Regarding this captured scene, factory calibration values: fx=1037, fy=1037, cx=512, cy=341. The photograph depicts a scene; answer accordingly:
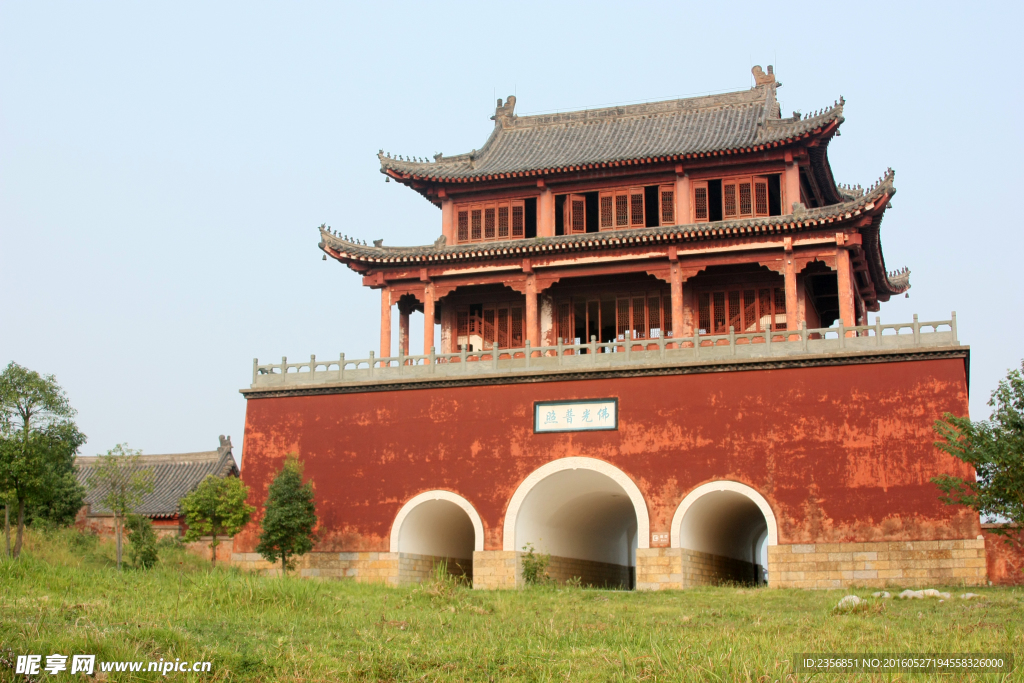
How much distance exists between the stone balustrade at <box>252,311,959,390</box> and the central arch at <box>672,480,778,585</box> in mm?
2611

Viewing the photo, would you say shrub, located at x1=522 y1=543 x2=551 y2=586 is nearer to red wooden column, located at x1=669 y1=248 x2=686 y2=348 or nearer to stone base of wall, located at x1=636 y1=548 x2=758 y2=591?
stone base of wall, located at x1=636 y1=548 x2=758 y2=591

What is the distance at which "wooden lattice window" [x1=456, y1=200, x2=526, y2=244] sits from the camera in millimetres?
23922

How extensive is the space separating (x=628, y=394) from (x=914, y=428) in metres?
5.29

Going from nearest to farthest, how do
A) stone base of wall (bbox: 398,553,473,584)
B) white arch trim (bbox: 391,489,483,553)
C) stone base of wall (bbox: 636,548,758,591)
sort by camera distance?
stone base of wall (bbox: 636,548,758,591) → white arch trim (bbox: 391,489,483,553) → stone base of wall (bbox: 398,553,473,584)

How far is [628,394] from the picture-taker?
67.2ft

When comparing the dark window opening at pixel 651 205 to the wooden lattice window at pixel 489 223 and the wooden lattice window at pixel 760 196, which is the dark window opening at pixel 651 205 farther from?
the wooden lattice window at pixel 489 223

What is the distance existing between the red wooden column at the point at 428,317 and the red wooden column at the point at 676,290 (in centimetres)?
537

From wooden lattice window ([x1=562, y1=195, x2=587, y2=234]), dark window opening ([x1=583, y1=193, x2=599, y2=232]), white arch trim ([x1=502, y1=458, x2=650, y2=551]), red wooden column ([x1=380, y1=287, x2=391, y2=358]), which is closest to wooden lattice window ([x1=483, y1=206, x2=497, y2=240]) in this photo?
wooden lattice window ([x1=562, y1=195, x2=587, y2=234])

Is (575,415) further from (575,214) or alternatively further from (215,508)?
(215,508)

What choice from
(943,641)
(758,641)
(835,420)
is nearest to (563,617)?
(758,641)

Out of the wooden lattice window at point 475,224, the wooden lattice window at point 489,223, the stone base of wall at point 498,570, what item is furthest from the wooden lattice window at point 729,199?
A: the stone base of wall at point 498,570

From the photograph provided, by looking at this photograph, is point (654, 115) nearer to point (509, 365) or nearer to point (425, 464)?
point (509, 365)

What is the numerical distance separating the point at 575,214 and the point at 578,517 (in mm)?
6828

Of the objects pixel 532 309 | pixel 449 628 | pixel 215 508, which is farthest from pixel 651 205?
pixel 449 628
